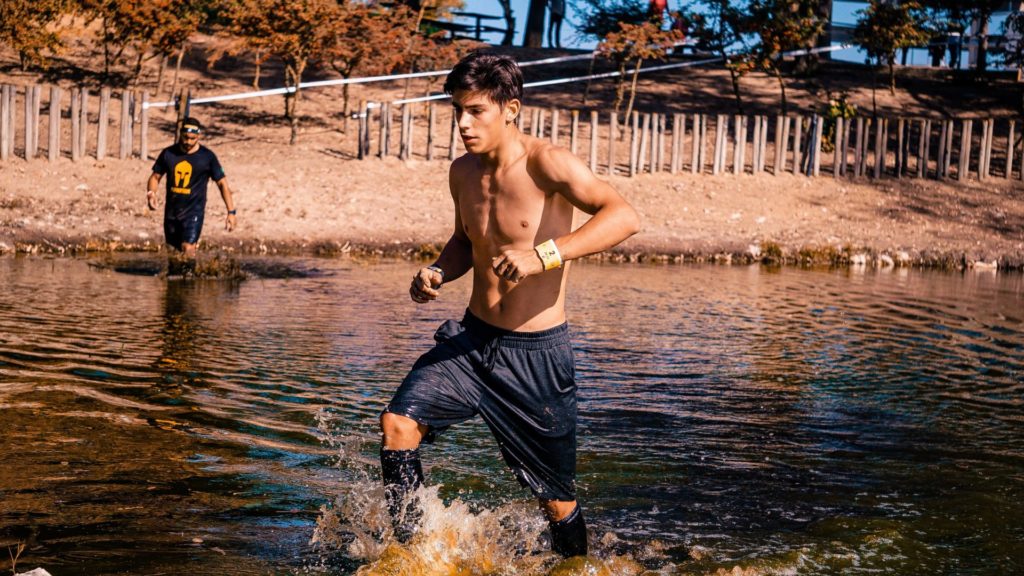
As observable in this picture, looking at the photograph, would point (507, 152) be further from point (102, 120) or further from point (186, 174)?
point (102, 120)

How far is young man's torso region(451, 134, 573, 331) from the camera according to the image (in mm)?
4531

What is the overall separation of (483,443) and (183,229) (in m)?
7.47

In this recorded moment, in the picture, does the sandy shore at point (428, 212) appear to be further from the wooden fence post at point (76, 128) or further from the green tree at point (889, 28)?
the green tree at point (889, 28)

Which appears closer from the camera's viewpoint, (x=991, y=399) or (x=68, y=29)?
(x=991, y=399)

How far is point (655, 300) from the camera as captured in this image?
13.7m

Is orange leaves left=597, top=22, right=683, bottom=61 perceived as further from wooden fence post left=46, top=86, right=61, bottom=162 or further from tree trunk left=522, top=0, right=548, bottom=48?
tree trunk left=522, top=0, right=548, bottom=48

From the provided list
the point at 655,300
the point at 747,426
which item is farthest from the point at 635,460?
the point at 655,300

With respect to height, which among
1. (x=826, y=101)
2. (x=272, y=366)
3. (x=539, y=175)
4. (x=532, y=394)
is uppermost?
(x=826, y=101)

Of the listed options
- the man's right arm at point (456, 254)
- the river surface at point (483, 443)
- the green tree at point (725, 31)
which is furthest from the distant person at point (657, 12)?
the man's right arm at point (456, 254)

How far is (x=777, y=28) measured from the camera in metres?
26.3

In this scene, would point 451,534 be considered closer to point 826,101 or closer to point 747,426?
point 747,426

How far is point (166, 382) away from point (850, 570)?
187 inches

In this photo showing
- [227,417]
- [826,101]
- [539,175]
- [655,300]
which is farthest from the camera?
[826,101]

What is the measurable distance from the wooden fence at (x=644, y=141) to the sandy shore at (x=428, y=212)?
0.37 metres
